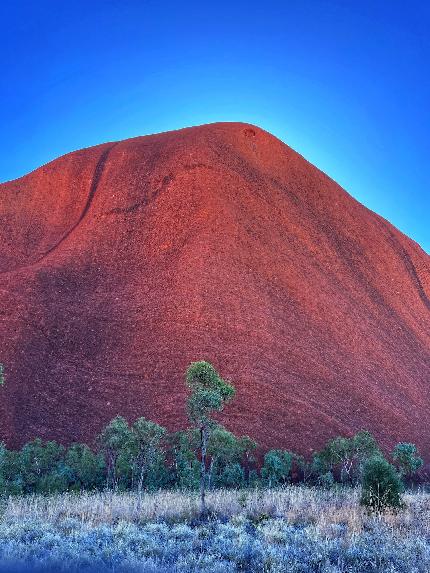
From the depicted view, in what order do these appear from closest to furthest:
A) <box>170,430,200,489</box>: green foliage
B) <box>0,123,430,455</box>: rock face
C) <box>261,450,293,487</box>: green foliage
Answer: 1. <box>170,430,200,489</box>: green foliage
2. <box>261,450,293,487</box>: green foliage
3. <box>0,123,430,455</box>: rock face

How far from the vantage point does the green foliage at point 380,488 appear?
13.1 meters

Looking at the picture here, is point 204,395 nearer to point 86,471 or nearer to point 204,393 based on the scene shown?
point 204,393

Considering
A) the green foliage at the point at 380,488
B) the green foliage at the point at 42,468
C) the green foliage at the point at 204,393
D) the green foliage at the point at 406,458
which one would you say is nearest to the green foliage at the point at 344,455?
the green foliage at the point at 406,458

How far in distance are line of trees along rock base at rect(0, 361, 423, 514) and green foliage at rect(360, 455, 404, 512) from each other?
129 inches

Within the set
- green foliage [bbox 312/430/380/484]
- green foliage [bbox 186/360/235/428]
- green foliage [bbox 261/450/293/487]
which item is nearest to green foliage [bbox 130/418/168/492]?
green foliage [bbox 186/360/235/428]

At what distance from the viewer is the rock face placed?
35156 millimetres

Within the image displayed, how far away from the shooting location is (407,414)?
3994cm

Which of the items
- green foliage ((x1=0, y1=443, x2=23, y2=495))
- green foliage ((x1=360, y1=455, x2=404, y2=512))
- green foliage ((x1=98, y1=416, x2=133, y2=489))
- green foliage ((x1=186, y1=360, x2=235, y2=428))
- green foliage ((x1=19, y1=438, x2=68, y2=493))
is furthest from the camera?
green foliage ((x1=0, y1=443, x2=23, y2=495))

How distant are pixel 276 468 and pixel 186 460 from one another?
5.12 metres

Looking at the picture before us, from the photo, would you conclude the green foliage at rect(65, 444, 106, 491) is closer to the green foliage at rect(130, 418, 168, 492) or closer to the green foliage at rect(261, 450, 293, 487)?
the green foliage at rect(130, 418, 168, 492)

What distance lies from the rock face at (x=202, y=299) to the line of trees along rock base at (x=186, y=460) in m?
2.66

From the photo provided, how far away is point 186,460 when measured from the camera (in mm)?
26625

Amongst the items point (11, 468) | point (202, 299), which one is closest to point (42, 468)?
point (11, 468)

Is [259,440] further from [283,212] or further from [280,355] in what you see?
[283,212]
